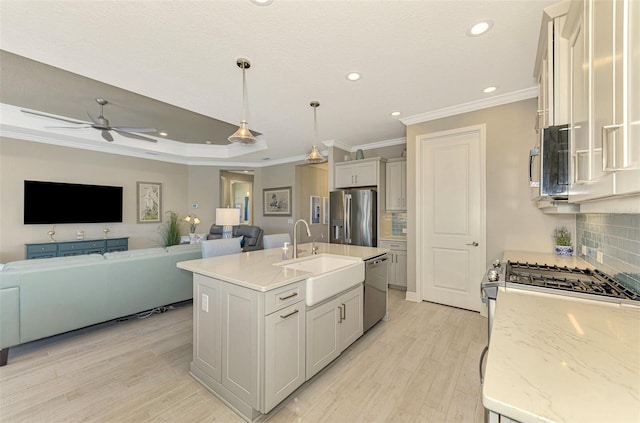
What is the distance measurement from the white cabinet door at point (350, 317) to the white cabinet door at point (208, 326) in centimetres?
100

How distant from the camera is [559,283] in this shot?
152 centimetres

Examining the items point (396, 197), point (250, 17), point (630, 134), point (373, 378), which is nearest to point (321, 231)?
point (396, 197)

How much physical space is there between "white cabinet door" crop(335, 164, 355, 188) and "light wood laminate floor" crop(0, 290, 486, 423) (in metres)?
2.71

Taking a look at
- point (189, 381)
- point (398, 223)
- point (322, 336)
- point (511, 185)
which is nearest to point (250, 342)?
point (322, 336)

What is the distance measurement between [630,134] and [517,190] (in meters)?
2.84

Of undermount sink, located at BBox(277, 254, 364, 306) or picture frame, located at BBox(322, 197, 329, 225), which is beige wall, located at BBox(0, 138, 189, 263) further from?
undermount sink, located at BBox(277, 254, 364, 306)

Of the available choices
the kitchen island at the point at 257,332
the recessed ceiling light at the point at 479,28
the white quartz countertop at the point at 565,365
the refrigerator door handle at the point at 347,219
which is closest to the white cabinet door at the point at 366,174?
the refrigerator door handle at the point at 347,219

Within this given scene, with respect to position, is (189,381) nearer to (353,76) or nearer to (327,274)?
(327,274)

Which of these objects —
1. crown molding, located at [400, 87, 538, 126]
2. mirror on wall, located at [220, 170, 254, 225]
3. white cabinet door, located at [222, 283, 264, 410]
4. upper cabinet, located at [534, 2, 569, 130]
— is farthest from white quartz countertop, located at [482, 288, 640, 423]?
mirror on wall, located at [220, 170, 254, 225]

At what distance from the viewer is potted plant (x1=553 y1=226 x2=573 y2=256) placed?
262 centimetres

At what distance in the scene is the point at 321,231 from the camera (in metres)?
7.00

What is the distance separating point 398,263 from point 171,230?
532 cm

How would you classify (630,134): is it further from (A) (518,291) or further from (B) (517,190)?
(B) (517,190)

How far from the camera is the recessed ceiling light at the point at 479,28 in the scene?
1.88 m
